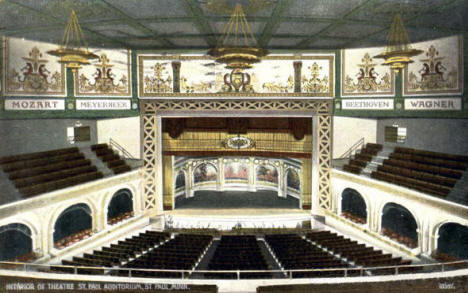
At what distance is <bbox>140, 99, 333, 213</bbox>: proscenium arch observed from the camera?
16422 millimetres

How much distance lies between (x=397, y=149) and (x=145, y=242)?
12.6 metres

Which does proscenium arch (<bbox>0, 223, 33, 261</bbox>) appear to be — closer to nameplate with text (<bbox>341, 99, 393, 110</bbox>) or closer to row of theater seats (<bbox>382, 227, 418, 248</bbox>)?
row of theater seats (<bbox>382, 227, 418, 248</bbox>)

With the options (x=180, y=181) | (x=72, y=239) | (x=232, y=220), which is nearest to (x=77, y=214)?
(x=72, y=239)

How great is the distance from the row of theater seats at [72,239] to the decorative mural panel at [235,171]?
12.1m

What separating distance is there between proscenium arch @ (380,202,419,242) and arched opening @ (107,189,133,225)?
12.4 meters

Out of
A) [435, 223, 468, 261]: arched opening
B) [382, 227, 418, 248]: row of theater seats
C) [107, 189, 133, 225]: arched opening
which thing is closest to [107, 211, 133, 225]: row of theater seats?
[107, 189, 133, 225]: arched opening

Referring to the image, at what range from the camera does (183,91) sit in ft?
53.7

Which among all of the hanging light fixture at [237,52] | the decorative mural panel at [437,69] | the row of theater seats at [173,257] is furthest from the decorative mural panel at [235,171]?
the decorative mural panel at [437,69]

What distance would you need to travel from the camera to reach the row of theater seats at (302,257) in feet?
30.5

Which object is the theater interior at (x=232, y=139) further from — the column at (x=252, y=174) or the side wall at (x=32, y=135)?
the column at (x=252, y=174)

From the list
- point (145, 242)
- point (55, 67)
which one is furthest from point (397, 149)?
point (55, 67)

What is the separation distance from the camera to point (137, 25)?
1190 cm

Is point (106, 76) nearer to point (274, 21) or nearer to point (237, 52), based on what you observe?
point (237, 52)

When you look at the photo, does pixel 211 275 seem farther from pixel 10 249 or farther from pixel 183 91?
pixel 183 91
